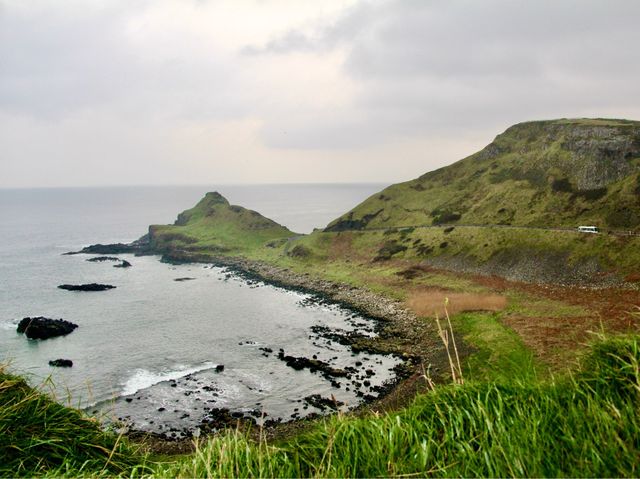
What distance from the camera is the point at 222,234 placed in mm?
166375

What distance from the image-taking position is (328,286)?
100062mm

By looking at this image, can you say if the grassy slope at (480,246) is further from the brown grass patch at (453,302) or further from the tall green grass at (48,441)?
the tall green grass at (48,441)

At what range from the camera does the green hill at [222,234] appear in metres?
154

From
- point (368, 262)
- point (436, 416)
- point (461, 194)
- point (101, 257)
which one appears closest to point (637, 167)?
point (461, 194)

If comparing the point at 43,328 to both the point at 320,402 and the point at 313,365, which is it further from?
the point at 320,402

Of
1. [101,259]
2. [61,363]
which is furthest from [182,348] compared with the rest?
[101,259]

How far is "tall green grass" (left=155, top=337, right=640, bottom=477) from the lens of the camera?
6.69 metres

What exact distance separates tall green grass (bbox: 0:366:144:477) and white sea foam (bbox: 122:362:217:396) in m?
42.4

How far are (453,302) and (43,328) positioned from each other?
66996mm

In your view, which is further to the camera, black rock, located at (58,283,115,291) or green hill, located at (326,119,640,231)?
black rock, located at (58,283,115,291)

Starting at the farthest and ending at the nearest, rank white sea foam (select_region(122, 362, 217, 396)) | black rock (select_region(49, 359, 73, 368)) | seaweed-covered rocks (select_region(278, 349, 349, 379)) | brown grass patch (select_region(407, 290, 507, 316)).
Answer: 1. brown grass patch (select_region(407, 290, 507, 316))
2. black rock (select_region(49, 359, 73, 368))
3. seaweed-covered rocks (select_region(278, 349, 349, 379))
4. white sea foam (select_region(122, 362, 217, 396))

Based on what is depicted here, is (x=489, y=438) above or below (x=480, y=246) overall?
above

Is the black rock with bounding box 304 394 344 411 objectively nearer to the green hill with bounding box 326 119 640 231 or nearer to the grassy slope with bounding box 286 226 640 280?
the grassy slope with bounding box 286 226 640 280

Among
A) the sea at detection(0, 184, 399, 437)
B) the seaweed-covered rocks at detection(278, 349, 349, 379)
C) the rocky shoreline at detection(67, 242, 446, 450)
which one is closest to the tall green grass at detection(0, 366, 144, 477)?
the rocky shoreline at detection(67, 242, 446, 450)
